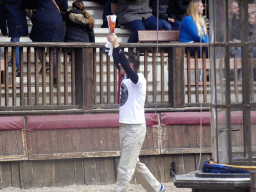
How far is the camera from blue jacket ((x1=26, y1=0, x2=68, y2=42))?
984cm

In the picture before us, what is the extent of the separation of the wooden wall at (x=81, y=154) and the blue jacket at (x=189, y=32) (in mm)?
1494

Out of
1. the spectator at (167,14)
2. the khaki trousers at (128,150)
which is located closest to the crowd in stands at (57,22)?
the spectator at (167,14)

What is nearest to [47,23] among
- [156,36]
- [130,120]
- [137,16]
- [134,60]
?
[156,36]

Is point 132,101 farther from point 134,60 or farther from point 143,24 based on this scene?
point 143,24

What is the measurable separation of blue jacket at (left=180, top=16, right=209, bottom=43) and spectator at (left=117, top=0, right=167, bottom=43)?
1572mm

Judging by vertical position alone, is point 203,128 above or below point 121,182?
above

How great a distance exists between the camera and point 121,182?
7434 mm

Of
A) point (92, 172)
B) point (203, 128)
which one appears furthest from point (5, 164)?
point (203, 128)

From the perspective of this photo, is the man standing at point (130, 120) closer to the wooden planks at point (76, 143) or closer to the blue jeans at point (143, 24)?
the wooden planks at point (76, 143)

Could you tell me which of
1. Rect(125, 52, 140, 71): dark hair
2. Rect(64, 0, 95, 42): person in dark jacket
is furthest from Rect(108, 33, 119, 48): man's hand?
Rect(64, 0, 95, 42): person in dark jacket

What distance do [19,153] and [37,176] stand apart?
47 centimetres

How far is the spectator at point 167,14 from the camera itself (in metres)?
11.8

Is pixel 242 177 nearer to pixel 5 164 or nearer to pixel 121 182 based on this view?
pixel 121 182

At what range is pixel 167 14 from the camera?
40.3ft
